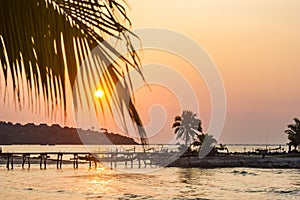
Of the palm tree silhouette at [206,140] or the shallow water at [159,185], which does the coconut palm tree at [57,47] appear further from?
the palm tree silhouette at [206,140]

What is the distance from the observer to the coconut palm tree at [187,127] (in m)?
110

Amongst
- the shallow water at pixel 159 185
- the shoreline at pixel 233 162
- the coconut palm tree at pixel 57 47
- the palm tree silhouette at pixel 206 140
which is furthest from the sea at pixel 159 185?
the coconut palm tree at pixel 57 47

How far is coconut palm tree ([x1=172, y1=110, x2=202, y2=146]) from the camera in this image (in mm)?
110062

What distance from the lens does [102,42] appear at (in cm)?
180

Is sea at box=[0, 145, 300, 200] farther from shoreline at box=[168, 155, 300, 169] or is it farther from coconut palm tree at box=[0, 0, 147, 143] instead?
coconut palm tree at box=[0, 0, 147, 143]

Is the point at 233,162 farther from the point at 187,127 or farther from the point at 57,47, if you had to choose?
the point at 57,47

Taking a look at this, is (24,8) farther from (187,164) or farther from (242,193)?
(187,164)

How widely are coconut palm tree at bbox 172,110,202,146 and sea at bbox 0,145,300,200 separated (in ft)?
62.2

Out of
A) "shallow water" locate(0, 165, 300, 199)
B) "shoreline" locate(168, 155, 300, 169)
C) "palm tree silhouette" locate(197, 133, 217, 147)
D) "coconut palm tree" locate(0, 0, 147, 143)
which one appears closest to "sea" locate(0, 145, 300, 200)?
"shallow water" locate(0, 165, 300, 199)

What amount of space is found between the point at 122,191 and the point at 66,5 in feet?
195

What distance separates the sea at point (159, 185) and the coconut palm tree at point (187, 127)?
19.0m

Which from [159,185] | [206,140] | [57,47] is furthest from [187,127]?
[57,47]

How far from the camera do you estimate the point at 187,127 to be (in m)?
111

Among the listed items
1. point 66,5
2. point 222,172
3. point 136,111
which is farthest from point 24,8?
point 222,172
